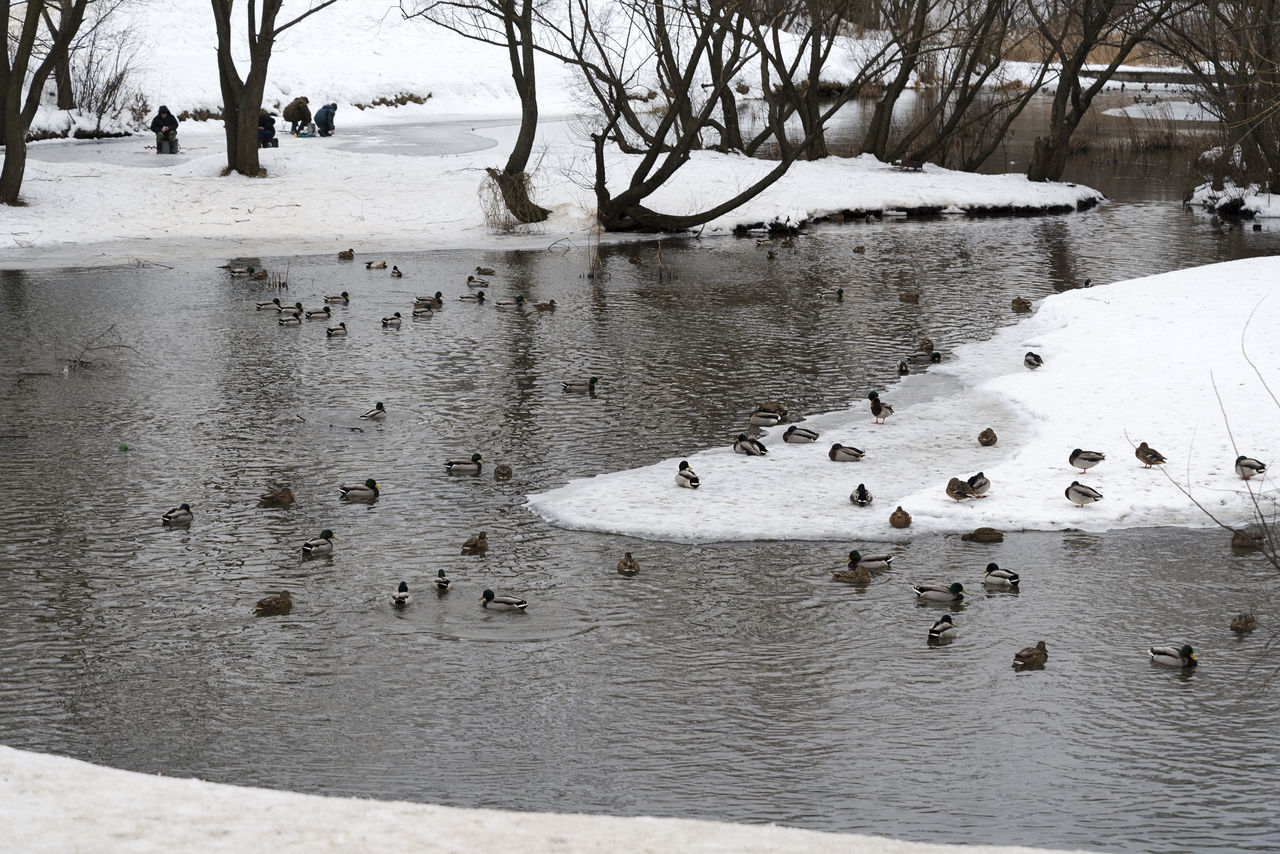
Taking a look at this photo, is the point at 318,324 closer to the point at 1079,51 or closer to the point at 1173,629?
the point at 1173,629

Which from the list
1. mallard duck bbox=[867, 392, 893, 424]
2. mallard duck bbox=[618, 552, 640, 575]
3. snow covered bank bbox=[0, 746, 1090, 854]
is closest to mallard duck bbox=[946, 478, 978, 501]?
mallard duck bbox=[867, 392, 893, 424]

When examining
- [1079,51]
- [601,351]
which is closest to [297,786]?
[601,351]

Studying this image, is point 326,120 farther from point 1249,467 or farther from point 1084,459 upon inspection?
point 1249,467

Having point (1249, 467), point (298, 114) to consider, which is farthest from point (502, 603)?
point (298, 114)

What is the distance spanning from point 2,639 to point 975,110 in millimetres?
41486

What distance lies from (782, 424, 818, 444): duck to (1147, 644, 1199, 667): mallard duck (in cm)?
597

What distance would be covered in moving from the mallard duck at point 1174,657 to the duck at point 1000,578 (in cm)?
147

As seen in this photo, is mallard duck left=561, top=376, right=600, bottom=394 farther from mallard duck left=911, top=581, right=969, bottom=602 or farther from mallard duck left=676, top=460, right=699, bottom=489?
mallard duck left=911, top=581, right=969, bottom=602

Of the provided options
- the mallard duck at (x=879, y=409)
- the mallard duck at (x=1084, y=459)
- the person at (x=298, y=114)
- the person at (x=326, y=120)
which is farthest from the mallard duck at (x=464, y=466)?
the person at (x=326, y=120)

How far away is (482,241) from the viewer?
30688mm

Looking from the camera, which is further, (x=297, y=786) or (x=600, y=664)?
(x=600, y=664)

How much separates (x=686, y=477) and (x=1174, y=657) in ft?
17.7

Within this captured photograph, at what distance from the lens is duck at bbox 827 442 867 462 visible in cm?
1423

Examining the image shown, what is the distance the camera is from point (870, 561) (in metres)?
11.3
